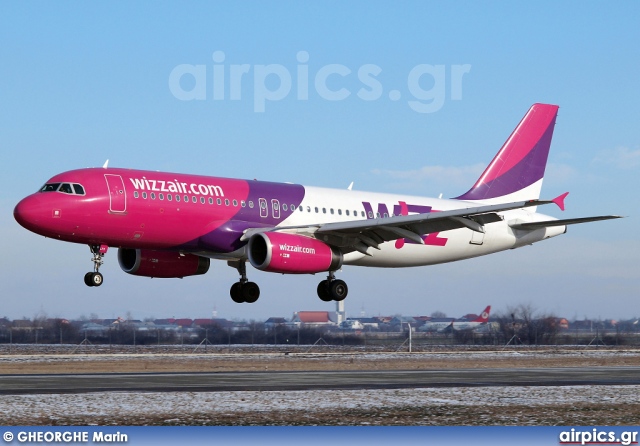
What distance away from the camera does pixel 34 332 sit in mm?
99062

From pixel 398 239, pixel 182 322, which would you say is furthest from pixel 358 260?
pixel 182 322

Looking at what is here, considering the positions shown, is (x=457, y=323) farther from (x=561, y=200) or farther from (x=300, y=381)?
(x=300, y=381)

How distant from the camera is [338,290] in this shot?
45500mm

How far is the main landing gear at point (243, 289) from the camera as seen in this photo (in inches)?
1839

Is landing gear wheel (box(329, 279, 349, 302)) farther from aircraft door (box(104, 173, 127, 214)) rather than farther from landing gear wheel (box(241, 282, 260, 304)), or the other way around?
aircraft door (box(104, 173, 127, 214))

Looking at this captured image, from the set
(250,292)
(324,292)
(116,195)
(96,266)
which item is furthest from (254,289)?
(116,195)

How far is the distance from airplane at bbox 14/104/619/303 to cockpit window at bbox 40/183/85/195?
0.04m

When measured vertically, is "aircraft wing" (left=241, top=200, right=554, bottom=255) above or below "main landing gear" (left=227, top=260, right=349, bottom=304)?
above

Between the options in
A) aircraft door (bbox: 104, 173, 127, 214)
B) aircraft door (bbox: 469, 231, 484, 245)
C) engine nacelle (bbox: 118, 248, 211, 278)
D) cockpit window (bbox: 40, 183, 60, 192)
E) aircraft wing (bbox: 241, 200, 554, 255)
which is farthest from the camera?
aircraft door (bbox: 469, 231, 484, 245)

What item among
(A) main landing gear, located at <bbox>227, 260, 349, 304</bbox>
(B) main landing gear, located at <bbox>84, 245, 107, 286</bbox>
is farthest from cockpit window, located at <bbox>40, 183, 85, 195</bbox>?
(A) main landing gear, located at <bbox>227, 260, 349, 304</bbox>

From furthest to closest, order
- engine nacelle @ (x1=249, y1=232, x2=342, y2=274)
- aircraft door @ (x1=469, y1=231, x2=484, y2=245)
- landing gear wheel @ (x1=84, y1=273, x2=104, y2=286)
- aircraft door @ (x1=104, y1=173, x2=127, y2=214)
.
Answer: aircraft door @ (x1=469, y1=231, x2=484, y2=245)
engine nacelle @ (x1=249, y1=232, x2=342, y2=274)
landing gear wheel @ (x1=84, y1=273, x2=104, y2=286)
aircraft door @ (x1=104, y1=173, x2=127, y2=214)

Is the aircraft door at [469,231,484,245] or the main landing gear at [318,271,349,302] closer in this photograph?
A: the main landing gear at [318,271,349,302]

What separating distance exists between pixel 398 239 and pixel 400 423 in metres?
23.6

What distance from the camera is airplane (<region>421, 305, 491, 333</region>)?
12361 cm
